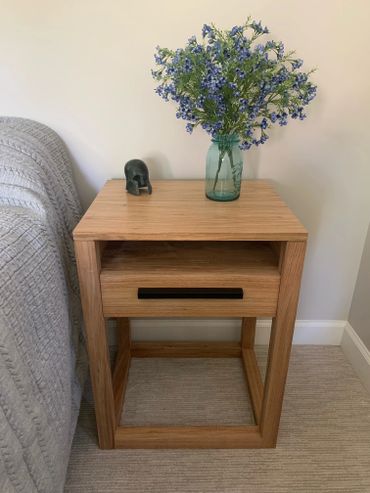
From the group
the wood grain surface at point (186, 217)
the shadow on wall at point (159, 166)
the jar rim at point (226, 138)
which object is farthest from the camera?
the shadow on wall at point (159, 166)

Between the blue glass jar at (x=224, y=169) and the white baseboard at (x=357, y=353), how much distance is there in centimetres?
74

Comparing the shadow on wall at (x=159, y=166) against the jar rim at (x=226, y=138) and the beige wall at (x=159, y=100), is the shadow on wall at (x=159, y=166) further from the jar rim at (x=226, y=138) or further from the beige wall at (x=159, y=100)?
the jar rim at (x=226, y=138)

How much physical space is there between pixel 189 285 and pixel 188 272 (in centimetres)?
3

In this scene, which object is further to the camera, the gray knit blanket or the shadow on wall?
the shadow on wall

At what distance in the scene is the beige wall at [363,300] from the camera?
1.22 m

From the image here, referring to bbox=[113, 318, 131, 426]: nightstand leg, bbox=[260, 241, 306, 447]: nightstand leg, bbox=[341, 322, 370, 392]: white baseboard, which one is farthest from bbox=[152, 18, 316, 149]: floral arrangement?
bbox=[341, 322, 370, 392]: white baseboard

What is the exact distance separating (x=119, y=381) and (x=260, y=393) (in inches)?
17.9

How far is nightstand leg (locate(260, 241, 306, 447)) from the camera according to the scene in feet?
2.59

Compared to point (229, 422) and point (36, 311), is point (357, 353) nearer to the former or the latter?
point (229, 422)

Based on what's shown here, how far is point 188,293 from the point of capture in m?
0.82

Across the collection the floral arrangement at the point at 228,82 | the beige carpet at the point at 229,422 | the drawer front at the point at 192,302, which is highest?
the floral arrangement at the point at 228,82

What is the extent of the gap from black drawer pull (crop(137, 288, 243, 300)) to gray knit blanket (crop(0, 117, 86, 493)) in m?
0.20

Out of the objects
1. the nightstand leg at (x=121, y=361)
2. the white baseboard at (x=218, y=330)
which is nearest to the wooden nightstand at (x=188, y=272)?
the nightstand leg at (x=121, y=361)

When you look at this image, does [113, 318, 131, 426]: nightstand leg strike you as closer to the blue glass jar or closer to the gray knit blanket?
the gray knit blanket
